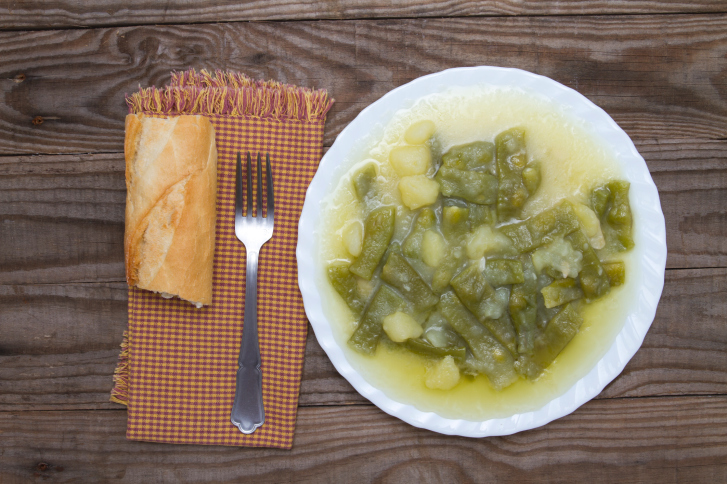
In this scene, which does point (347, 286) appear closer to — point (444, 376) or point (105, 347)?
point (444, 376)

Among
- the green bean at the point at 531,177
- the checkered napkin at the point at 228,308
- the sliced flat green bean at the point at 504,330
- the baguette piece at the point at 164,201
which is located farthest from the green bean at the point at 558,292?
the baguette piece at the point at 164,201

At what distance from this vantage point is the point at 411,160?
65.0 inches

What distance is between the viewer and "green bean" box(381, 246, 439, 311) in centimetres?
165

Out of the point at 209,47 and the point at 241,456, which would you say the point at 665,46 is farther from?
the point at 241,456

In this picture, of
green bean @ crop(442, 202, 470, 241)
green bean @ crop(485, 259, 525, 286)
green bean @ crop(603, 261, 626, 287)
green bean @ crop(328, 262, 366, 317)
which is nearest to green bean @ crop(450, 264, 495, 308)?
green bean @ crop(485, 259, 525, 286)

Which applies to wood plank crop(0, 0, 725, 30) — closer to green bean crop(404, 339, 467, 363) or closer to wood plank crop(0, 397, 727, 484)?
green bean crop(404, 339, 467, 363)

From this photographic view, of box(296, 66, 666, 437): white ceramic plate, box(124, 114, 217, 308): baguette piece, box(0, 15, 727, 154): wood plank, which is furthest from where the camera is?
box(0, 15, 727, 154): wood plank

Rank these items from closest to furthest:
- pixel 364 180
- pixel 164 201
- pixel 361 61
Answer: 1. pixel 164 201
2. pixel 364 180
3. pixel 361 61

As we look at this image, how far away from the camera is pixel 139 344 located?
5.87 feet

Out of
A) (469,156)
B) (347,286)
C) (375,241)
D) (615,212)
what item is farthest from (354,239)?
(615,212)

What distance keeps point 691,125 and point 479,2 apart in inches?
41.3

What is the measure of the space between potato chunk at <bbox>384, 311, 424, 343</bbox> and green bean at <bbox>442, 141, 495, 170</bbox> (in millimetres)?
612

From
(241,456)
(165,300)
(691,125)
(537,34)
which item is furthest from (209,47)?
(691,125)

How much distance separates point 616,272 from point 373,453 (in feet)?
4.07
